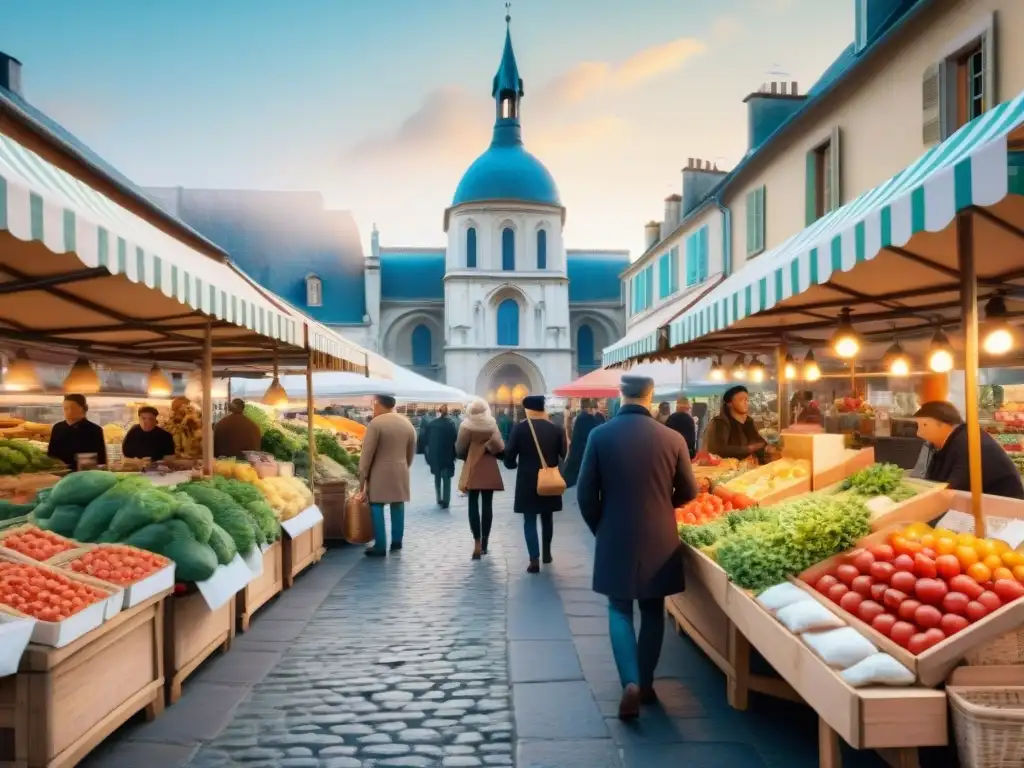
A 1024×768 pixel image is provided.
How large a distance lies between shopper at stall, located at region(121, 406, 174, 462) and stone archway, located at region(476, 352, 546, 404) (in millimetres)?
32879

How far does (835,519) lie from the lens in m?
4.36

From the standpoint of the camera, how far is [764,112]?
18625 millimetres

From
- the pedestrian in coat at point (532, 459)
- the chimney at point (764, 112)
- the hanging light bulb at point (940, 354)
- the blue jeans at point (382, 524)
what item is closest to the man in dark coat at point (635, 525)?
the pedestrian in coat at point (532, 459)

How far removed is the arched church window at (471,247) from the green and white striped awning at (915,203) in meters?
38.0

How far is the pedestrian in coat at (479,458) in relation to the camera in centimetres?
902

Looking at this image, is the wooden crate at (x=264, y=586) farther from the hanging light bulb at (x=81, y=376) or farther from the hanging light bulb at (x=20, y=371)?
the hanging light bulb at (x=20, y=371)

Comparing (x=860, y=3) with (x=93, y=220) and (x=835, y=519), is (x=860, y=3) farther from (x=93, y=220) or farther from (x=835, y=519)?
(x=93, y=220)

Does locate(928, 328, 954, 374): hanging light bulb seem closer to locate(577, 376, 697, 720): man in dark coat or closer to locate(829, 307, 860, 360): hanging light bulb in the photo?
locate(829, 307, 860, 360): hanging light bulb

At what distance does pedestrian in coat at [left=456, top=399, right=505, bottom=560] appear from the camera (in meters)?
9.02

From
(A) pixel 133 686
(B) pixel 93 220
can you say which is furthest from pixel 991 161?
(A) pixel 133 686

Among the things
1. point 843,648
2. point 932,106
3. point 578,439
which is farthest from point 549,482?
point 932,106

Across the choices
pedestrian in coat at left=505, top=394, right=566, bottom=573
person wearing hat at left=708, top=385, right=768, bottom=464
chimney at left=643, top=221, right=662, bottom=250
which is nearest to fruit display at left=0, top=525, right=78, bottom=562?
pedestrian in coat at left=505, top=394, right=566, bottom=573

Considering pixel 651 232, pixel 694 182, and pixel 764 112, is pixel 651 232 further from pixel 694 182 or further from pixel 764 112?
pixel 764 112

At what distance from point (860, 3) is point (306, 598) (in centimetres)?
1169
